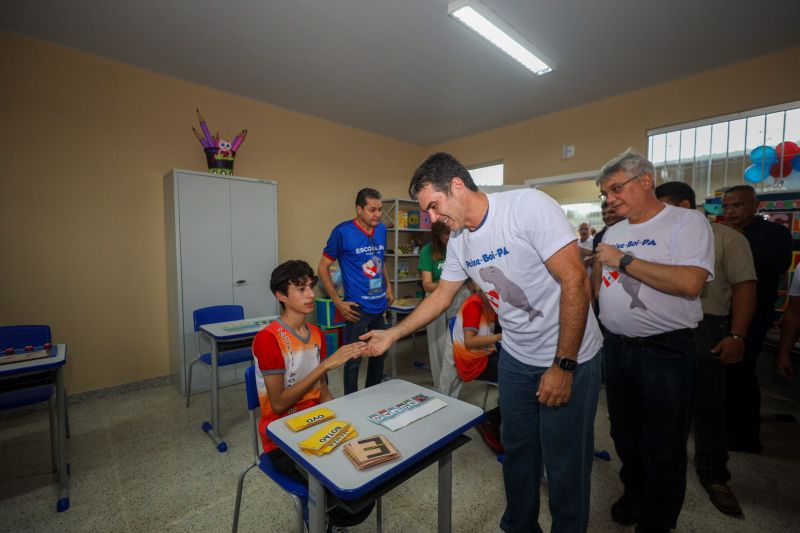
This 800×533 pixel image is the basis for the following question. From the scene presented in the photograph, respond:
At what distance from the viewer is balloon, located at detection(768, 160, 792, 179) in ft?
10.8

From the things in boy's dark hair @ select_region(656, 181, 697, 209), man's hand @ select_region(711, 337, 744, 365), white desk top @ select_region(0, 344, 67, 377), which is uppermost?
boy's dark hair @ select_region(656, 181, 697, 209)

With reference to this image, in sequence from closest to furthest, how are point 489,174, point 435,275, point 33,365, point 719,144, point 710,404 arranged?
1. point 33,365
2. point 710,404
3. point 435,275
4. point 719,144
5. point 489,174

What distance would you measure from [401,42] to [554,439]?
10.6 ft

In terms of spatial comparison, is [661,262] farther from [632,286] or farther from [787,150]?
[787,150]

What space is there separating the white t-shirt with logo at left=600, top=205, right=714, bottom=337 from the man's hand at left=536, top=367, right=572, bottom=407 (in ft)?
2.07

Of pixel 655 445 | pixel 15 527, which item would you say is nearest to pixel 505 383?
pixel 655 445

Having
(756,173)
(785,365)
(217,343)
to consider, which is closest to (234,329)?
(217,343)

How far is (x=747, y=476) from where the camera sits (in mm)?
2301

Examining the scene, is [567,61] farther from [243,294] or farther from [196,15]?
[243,294]

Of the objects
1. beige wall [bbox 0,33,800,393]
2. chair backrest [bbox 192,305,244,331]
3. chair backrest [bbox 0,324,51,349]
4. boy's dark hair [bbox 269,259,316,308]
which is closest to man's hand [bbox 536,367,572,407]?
boy's dark hair [bbox 269,259,316,308]

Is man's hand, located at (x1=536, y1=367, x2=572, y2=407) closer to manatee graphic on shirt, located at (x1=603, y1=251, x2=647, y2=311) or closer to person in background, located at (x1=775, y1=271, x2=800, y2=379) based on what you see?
manatee graphic on shirt, located at (x1=603, y1=251, x2=647, y2=311)

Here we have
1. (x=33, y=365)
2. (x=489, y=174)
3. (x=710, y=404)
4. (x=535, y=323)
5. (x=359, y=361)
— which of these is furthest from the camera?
(x=489, y=174)

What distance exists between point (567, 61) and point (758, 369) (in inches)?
124

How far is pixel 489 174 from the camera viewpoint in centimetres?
592
